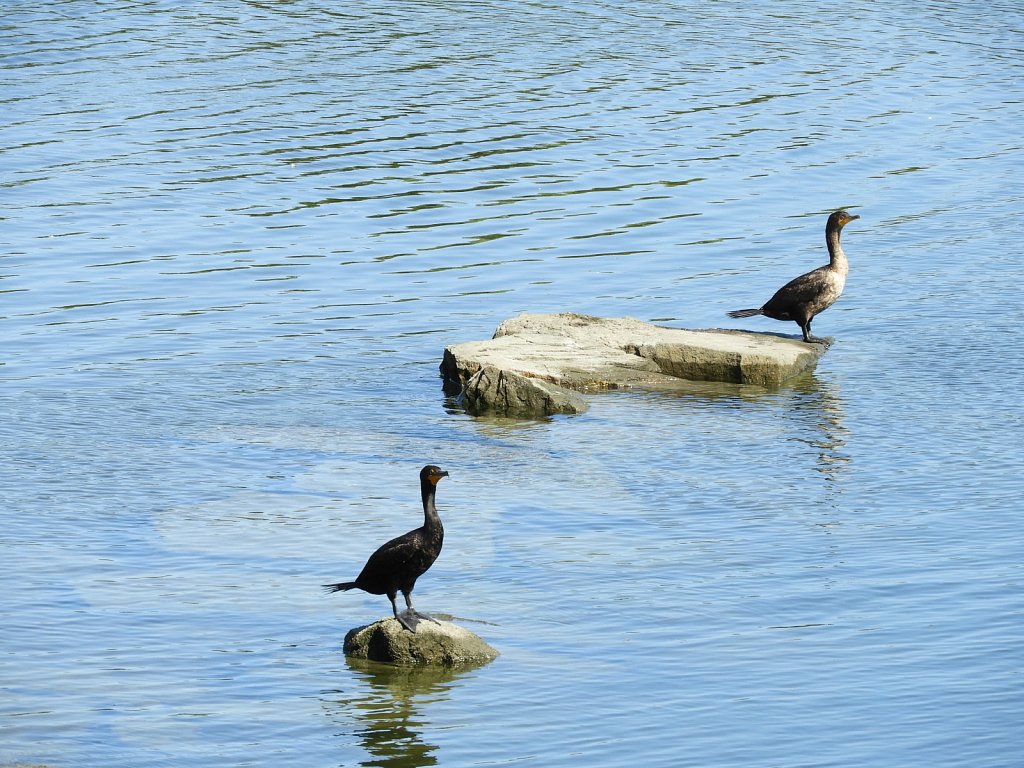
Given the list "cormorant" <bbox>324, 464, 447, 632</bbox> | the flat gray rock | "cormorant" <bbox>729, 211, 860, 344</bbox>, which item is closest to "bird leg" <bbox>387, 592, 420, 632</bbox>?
"cormorant" <bbox>324, 464, 447, 632</bbox>

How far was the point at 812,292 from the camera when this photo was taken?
1650 cm

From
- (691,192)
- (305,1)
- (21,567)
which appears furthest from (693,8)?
(21,567)

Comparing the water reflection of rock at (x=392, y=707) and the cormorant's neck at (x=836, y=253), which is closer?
the water reflection of rock at (x=392, y=707)

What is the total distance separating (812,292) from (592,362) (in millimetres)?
2345

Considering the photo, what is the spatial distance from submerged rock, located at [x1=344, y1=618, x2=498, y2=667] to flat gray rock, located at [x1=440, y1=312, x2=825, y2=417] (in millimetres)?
5357

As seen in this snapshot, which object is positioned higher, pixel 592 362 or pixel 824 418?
pixel 592 362

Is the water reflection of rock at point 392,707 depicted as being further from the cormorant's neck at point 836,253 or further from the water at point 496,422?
the cormorant's neck at point 836,253

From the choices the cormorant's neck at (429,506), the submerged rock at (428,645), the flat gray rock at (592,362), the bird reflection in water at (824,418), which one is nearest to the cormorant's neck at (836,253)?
the flat gray rock at (592,362)

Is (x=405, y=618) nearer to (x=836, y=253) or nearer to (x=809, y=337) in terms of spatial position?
(x=809, y=337)

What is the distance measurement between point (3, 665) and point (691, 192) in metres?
16.1

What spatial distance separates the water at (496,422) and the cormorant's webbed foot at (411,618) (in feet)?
0.88

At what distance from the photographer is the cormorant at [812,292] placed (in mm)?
16500

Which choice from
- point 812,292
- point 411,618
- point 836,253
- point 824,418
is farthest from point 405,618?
point 836,253

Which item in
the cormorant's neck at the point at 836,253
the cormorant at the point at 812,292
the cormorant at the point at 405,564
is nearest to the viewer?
the cormorant at the point at 405,564
